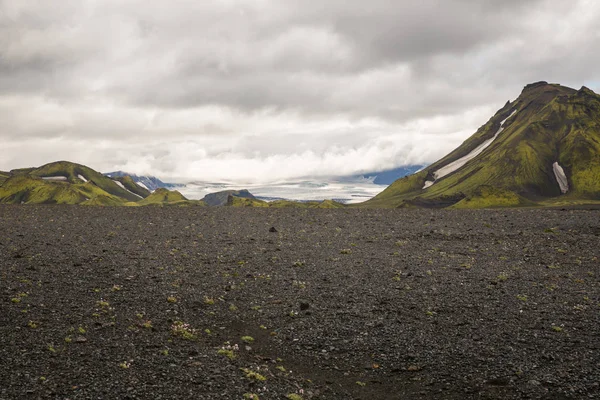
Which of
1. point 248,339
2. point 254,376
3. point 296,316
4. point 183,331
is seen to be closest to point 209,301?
point 183,331

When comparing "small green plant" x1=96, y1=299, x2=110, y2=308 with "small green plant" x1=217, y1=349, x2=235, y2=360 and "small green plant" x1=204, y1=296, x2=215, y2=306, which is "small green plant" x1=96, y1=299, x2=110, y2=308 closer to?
"small green plant" x1=204, y1=296, x2=215, y2=306

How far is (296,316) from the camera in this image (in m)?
21.6

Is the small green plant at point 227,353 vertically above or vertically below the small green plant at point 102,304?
below

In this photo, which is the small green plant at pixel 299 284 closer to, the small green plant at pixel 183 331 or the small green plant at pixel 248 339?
the small green plant at pixel 248 339

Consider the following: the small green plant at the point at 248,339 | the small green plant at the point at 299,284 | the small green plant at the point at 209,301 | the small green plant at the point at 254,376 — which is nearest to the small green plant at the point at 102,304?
the small green plant at the point at 209,301

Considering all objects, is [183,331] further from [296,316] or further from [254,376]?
[296,316]

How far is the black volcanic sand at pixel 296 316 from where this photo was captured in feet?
50.9

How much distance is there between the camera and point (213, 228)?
43375 millimetres

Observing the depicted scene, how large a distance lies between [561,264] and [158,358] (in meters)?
28.5

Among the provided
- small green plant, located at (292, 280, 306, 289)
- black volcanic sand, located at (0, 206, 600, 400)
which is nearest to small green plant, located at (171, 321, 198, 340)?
black volcanic sand, located at (0, 206, 600, 400)

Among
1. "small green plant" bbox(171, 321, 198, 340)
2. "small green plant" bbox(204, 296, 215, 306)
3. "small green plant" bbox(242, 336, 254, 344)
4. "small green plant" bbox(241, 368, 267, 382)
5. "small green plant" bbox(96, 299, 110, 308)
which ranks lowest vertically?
"small green plant" bbox(241, 368, 267, 382)

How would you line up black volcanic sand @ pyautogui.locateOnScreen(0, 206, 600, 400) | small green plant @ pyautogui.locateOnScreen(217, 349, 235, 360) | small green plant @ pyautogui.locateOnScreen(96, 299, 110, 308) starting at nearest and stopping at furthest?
black volcanic sand @ pyautogui.locateOnScreen(0, 206, 600, 400) → small green plant @ pyautogui.locateOnScreen(217, 349, 235, 360) → small green plant @ pyautogui.locateOnScreen(96, 299, 110, 308)

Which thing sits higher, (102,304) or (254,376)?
(102,304)

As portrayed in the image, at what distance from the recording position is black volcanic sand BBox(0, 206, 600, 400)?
15.5m
